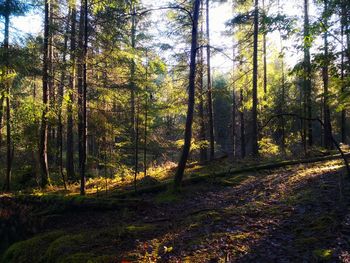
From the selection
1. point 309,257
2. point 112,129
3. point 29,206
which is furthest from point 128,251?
point 112,129

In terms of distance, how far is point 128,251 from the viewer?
6035mm

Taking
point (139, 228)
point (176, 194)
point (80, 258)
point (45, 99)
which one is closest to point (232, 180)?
point (176, 194)

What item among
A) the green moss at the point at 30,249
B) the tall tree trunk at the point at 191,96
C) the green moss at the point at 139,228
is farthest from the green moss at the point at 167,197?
the green moss at the point at 30,249

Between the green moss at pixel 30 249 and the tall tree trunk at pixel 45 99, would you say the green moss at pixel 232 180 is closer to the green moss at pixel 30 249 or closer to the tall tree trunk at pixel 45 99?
the green moss at pixel 30 249

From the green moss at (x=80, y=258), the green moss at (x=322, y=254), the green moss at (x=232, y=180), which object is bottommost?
the green moss at (x=80, y=258)

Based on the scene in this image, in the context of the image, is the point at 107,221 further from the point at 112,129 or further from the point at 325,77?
the point at 325,77

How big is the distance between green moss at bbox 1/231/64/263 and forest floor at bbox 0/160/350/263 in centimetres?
2

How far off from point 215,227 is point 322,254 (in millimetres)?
2241

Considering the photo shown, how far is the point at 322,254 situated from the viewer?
503 centimetres

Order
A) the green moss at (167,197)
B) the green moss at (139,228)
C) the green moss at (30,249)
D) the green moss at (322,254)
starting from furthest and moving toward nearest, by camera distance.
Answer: the green moss at (167,197)
the green moss at (139,228)
the green moss at (30,249)
the green moss at (322,254)

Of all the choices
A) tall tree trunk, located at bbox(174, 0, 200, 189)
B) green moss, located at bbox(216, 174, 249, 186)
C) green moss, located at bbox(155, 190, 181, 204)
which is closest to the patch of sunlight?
green moss, located at bbox(216, 174, 249, 186)

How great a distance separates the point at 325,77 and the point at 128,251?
16723 millimetres

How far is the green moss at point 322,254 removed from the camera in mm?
4938

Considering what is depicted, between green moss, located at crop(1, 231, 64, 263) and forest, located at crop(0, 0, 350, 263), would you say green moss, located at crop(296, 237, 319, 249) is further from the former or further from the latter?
green moss, located at crop(1, 231, 64, 263)
